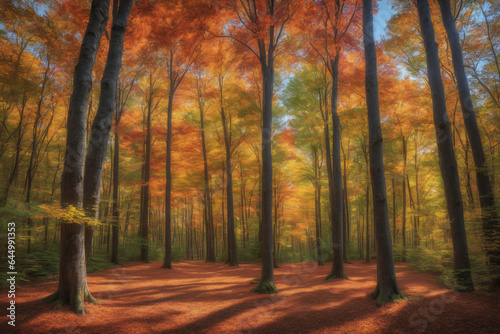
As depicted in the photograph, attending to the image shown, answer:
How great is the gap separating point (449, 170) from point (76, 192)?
26.5 ft

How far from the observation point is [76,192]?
4.21 meters

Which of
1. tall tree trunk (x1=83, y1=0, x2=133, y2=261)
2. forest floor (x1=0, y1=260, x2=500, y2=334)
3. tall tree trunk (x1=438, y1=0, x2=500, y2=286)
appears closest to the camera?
forest floor (x1=0, y1=260, x2=500, y2=334)

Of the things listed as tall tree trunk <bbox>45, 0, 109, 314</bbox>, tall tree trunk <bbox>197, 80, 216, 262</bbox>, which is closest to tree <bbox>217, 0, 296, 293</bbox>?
tall tree trunk <bbox>45, 0, 109, 314</bbox>

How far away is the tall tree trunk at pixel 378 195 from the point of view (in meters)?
4.77

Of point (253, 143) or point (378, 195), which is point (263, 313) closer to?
point (378, 195)

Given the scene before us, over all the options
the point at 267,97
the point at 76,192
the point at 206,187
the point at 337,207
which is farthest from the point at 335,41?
the point at 206,187

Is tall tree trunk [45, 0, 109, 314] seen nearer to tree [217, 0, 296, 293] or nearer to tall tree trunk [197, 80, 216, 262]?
tree [217, 0, 296, 293]

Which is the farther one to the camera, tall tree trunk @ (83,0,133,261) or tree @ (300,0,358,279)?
tree @ (300,0,358,279)

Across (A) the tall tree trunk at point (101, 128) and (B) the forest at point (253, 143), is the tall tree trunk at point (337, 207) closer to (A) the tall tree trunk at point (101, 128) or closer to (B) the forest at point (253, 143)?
(B) the forest at point (253, 143)

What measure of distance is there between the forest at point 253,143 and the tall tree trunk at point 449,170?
0.10ft

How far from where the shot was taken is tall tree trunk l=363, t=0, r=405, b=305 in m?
4.77

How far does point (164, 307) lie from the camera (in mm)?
4699

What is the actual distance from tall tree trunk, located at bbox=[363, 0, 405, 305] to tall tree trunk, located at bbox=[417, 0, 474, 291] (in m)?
1.53

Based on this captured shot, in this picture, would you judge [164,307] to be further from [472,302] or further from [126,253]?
[126,253]
